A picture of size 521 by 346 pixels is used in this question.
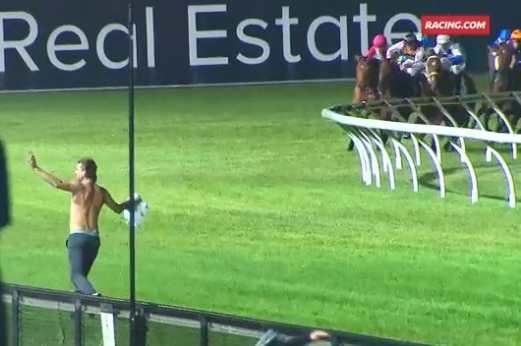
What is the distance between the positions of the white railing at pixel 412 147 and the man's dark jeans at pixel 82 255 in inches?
46.7

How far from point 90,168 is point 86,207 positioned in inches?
8.7

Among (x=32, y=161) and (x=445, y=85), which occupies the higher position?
(x=445, y=85)

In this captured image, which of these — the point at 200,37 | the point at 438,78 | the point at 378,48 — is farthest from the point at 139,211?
the point at 438,78

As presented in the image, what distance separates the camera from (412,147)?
5426mm

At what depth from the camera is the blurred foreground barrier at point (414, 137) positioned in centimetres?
511

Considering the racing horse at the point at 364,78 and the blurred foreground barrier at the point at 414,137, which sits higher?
the racing horse at the point at 364,78

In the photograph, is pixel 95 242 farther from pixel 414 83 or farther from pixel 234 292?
pixel 414 83

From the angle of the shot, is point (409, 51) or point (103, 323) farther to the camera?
point (409, 51)

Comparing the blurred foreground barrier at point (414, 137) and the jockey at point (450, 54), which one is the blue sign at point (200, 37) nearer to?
the jockey at point (450, 54)

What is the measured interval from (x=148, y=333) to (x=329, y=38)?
2039 millimetres

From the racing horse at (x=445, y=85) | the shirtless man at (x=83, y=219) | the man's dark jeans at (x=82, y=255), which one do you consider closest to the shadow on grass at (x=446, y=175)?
the racing horse at (x=445, y=85)

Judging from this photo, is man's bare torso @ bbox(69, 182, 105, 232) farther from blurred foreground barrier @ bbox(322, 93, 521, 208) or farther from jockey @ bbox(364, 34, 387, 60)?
jockey @ bbox(364, 34, 387, 60)

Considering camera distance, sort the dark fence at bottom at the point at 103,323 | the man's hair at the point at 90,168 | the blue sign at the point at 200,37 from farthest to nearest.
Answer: the blue sign at the point at 200,37 < the man's hair at the point at 90,168 < the dark fence at bottom at the point at 103,323

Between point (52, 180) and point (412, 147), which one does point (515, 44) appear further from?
point (52, 180)
